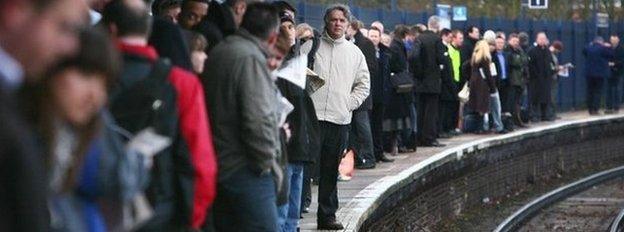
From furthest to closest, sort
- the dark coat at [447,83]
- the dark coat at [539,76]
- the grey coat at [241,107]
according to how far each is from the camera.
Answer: the dark coat at [539,76]
the dark coat at [447,83]
the grey coat at [241,107]

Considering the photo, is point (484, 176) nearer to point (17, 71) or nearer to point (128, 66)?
point (128, 66)

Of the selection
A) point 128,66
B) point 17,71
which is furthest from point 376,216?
point 17,71

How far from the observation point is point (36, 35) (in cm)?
427

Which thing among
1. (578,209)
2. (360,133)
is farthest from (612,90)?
(360,133)

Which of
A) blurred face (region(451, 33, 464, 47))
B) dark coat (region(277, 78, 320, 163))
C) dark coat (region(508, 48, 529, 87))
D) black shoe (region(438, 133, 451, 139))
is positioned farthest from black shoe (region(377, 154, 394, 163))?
dark coat (region(277, 78, 320, 163))

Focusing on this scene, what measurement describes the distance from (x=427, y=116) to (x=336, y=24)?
10.8 m

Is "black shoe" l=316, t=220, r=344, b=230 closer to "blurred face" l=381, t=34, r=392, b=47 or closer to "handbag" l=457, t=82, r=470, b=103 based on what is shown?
"blurred face" l=381, t=34, r=392, b=47

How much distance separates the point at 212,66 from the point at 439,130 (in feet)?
55.7

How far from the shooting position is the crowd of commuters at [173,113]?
431cm

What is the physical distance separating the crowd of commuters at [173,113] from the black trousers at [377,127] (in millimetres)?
538

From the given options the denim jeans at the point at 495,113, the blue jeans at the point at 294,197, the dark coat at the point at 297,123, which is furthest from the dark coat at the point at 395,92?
the dark coat at the point at 297,123

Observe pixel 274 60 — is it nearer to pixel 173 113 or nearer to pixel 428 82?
pixel 173 113

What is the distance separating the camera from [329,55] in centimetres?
1342

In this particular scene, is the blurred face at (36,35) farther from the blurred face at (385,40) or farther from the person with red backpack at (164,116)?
the blurred face at (385,40)
